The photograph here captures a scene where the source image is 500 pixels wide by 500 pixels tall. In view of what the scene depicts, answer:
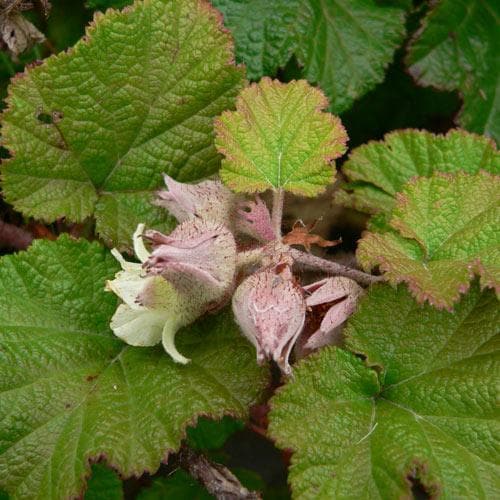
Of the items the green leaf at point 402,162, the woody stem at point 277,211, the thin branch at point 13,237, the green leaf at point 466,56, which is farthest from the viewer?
the green leaf at point 466,56

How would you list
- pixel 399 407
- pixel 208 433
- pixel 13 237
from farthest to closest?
pixel 208 433 < pixel 13 237 < pixel 399 407

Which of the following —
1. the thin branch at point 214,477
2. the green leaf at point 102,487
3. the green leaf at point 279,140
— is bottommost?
the green leaf at point 102,487

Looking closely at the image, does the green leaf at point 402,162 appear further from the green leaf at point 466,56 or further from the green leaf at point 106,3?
the green leaf at point 106,3

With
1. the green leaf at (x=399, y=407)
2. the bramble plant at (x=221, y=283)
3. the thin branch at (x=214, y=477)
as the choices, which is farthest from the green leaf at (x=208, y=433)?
the green leaf at (x=399, y=407)

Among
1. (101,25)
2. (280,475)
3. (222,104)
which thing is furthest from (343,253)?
(280,475)

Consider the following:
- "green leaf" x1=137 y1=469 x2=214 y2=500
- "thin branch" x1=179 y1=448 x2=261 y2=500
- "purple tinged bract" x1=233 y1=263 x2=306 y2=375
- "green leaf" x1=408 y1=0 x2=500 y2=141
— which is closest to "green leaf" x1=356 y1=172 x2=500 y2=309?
"purple tinged bract" x1=233 y1=263 x2=306 y2=375

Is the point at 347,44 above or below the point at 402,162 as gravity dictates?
above

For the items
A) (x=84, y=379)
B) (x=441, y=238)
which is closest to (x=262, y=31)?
(x=441, y=238)

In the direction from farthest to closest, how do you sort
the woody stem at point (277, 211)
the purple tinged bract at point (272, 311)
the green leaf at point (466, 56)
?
the green leaf at point (466, 56)
the woody stem at point (277, 211)
the purple tinged bract at point (272, 311)

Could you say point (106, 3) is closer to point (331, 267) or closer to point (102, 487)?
point (331, 267)
